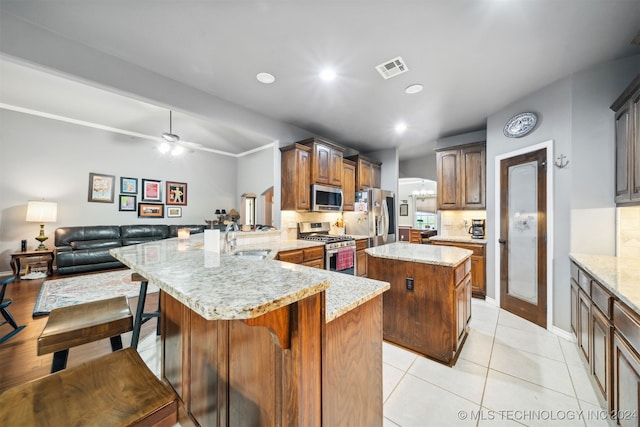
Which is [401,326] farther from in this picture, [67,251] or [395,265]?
[67,251]

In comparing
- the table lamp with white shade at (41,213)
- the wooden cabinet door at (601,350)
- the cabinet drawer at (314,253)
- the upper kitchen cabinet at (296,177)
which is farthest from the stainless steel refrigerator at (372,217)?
the table lamp with white shade at (41,213)

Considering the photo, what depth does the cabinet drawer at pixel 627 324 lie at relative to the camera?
1066 mm

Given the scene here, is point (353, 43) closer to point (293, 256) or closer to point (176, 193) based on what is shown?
point (293, 256)

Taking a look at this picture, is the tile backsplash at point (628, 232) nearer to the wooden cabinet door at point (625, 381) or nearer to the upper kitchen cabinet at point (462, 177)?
the wooden cabinet door at point (625, 381)

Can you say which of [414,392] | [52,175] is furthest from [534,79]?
[52,175]

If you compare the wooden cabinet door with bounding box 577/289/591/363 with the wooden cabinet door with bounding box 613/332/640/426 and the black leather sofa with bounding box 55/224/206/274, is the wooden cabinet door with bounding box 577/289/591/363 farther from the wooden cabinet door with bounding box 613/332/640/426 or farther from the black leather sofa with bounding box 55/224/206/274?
A: the black leather sofa with bounding box 55/224/206/274

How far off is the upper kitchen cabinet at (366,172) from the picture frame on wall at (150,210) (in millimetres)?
5224

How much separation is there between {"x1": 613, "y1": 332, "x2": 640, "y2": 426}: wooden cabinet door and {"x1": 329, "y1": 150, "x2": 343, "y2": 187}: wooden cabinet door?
11.4ft

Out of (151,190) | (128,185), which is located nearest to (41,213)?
(128,185)

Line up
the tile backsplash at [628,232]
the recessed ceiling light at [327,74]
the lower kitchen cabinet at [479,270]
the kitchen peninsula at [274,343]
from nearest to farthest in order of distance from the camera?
the kitchen peninsula at [274,343], the tile backsplash at [628,232], the recessed ceiling light at [327,74], the lower kitchen cabinet at [479,270]

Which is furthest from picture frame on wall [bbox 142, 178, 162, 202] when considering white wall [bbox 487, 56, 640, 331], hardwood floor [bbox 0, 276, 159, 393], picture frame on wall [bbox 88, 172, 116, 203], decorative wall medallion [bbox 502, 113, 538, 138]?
white wall [bbox 487, 56, 640, 331]

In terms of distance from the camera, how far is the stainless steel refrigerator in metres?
4.53

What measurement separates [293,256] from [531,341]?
2628 millimetres

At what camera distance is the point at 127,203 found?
230 inches
